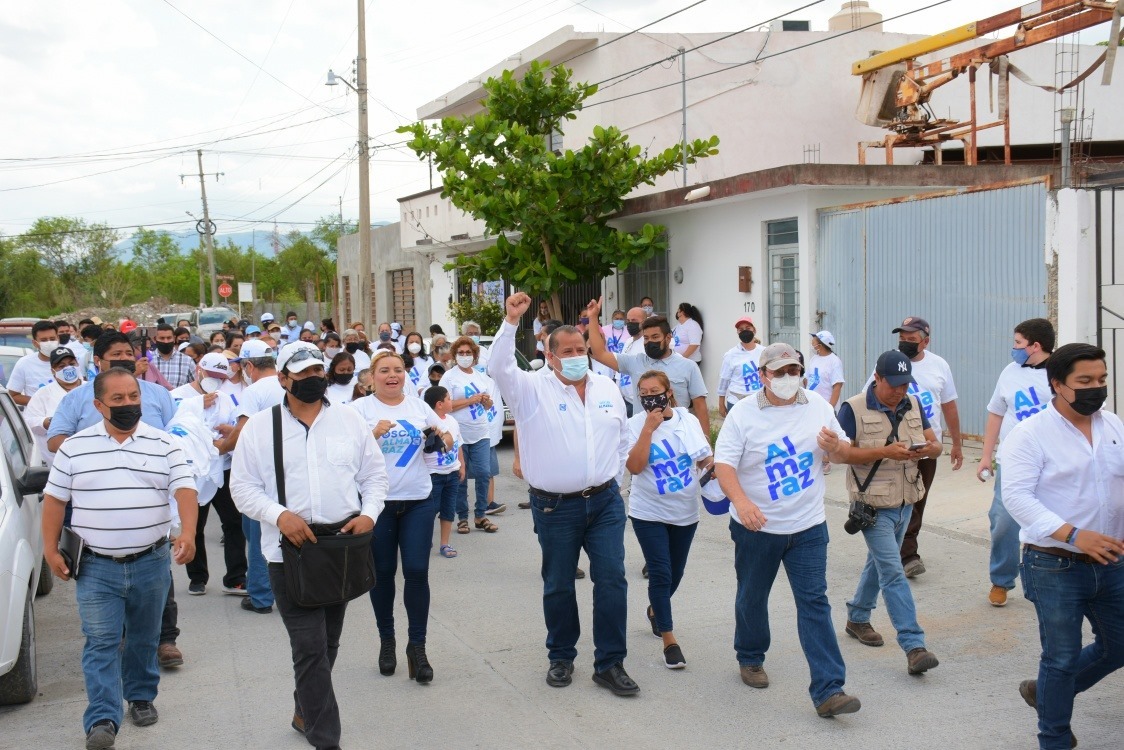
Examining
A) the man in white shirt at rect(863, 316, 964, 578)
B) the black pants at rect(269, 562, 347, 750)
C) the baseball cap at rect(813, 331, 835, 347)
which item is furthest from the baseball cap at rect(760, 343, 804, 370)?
the baseball cap at rect(813, 331, 835, 347)

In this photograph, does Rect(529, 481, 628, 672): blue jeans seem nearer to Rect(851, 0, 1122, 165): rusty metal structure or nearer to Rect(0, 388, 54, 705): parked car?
Rect(0, 388, 54, 705): parked car

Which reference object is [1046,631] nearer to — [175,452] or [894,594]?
[894,594]

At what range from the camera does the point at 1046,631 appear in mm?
4727

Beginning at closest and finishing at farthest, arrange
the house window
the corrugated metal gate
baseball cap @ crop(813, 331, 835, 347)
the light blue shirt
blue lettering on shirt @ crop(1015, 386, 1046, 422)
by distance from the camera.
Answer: the light blue shirt < blue lettering on shirt @ crop(1015, 386, 1046, 422) < baseball cap @ crop(813, 331, 835, 347) < the corrugated metal gate < the house window

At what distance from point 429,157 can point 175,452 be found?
15.3 m

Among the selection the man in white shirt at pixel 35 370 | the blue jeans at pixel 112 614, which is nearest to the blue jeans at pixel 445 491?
the blue jeans at pixel 112 614

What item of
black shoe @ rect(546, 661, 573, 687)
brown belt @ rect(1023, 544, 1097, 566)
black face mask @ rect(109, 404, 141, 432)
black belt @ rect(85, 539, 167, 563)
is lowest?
black shoe @ rect(546, 661, 573, 687)

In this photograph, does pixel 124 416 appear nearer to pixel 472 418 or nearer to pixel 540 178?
pixel 472 418

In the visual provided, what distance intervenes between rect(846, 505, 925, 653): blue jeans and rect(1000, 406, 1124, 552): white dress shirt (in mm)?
1368

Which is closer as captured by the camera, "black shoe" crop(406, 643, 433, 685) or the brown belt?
the brown belt

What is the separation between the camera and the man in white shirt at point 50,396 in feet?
27.8

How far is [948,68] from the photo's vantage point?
837 inches

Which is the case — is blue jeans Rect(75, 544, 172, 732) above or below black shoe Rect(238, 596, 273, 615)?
above

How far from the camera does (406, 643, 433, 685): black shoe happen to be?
20.1 feet
